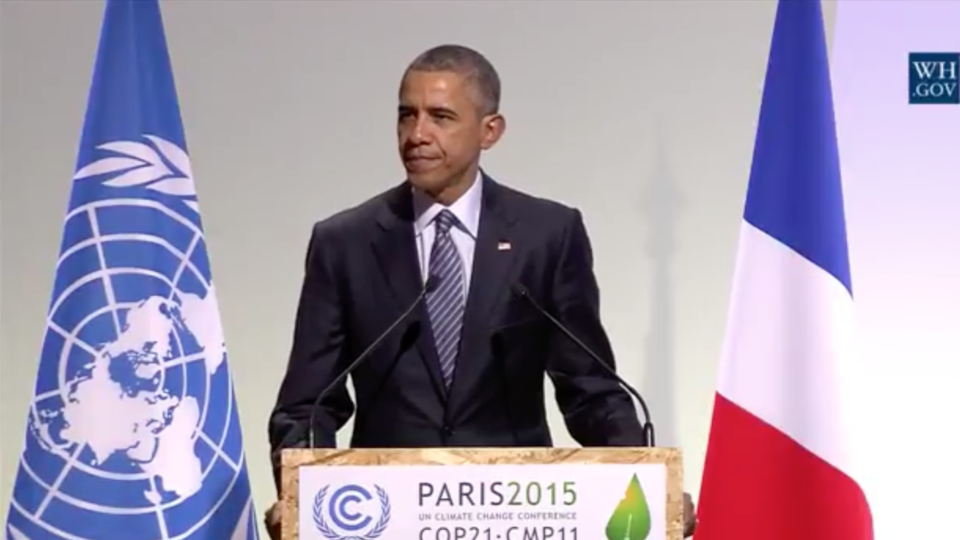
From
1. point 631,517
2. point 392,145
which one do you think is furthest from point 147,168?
point 631,517

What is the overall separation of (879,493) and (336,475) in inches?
73.2

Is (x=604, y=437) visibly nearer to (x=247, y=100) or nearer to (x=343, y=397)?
(x=343, y=397)

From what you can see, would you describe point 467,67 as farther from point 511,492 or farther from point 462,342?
point 511,492

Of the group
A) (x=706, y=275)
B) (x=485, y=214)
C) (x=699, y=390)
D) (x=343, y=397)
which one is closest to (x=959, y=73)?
(x=706, y=275)

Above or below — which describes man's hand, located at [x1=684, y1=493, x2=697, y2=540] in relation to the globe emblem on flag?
below

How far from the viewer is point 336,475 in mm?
1576

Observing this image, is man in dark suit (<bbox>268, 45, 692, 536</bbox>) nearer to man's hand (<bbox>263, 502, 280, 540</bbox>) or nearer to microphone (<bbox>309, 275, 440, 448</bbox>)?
microphone (<bbox>309, 275, 440, 448</bbox>)

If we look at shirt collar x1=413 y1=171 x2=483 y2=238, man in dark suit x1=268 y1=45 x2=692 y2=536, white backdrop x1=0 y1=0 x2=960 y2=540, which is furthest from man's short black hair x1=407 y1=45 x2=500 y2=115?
white backdrop x1=0 y1=0 x2=960 y2=540

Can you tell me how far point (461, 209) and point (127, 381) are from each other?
69cm

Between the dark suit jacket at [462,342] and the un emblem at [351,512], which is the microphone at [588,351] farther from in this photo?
the un emblem at [351,512]

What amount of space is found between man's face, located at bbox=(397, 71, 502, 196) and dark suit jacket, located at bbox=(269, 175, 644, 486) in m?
0.11

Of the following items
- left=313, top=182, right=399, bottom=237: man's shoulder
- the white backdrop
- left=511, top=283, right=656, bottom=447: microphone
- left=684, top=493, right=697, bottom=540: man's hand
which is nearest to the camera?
left=684, top=493, right=697, bottom=540: man's hand

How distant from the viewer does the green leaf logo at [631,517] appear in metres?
1.60

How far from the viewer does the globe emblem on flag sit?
2.23m
